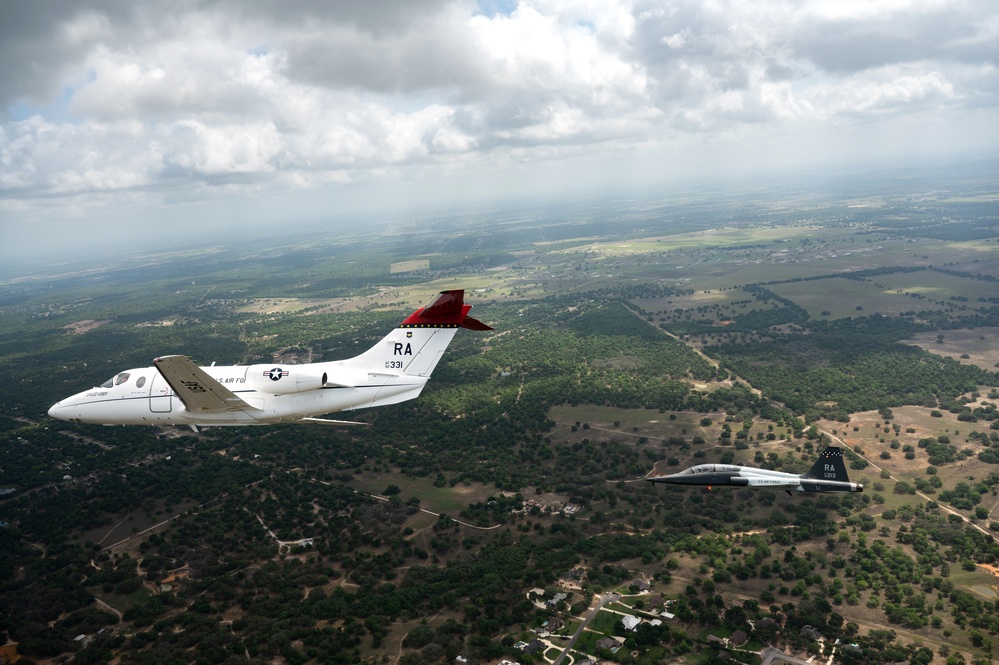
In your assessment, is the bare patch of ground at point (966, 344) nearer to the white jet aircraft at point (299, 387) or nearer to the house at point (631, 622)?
the house at point (631, 622)

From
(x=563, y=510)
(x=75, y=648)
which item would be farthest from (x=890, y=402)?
(x=75, y=648)

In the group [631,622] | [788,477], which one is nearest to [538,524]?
[631,622]

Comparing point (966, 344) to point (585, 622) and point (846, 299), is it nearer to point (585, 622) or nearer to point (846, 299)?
point (846, 299)

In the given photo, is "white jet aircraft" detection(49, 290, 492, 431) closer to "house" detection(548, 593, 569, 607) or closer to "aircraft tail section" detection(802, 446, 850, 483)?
"house" detection(548, 593, 569, 607)

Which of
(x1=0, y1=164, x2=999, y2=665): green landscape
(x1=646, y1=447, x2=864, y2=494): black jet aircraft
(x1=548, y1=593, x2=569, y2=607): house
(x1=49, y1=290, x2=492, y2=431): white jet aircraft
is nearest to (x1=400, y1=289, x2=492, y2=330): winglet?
(x1=49, y1=290, x2=492, y2=431): white jet aircraft

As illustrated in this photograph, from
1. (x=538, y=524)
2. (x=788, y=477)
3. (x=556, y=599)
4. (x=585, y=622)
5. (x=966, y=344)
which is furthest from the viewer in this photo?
(x=966, y=344)
